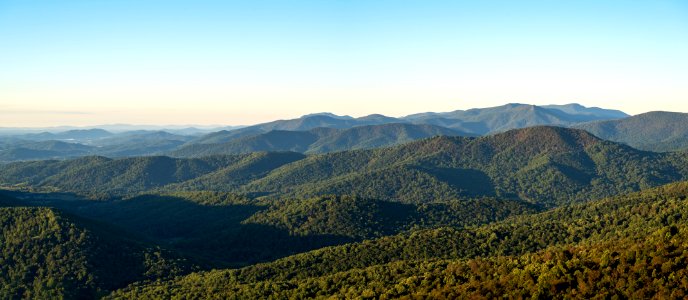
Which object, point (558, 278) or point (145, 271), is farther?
point (145, 271)

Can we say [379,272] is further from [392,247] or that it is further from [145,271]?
[145,271]

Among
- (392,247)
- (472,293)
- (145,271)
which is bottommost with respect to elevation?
(145,271)

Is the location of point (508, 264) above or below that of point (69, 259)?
above

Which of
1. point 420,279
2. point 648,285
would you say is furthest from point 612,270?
point 420,279

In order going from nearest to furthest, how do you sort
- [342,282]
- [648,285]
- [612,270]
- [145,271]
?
[648,285] → [612,270] → [342,282] → [145,271]

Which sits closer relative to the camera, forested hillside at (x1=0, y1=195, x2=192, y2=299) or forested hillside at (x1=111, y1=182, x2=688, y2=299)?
forested hillside at (x1=111, y1=182, x2=688, y2=299)

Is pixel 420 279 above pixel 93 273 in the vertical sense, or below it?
above

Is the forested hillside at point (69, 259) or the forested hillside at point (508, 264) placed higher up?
the forested hillside at point (508, 264)

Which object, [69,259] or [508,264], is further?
[69,259]

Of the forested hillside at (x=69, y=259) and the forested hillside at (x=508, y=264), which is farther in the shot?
the forested hillside at (x=69, y=259)

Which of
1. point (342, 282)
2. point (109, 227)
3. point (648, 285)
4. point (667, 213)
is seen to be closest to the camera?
point (648, 285)

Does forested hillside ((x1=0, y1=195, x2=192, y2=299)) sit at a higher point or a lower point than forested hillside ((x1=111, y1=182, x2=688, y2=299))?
lower
